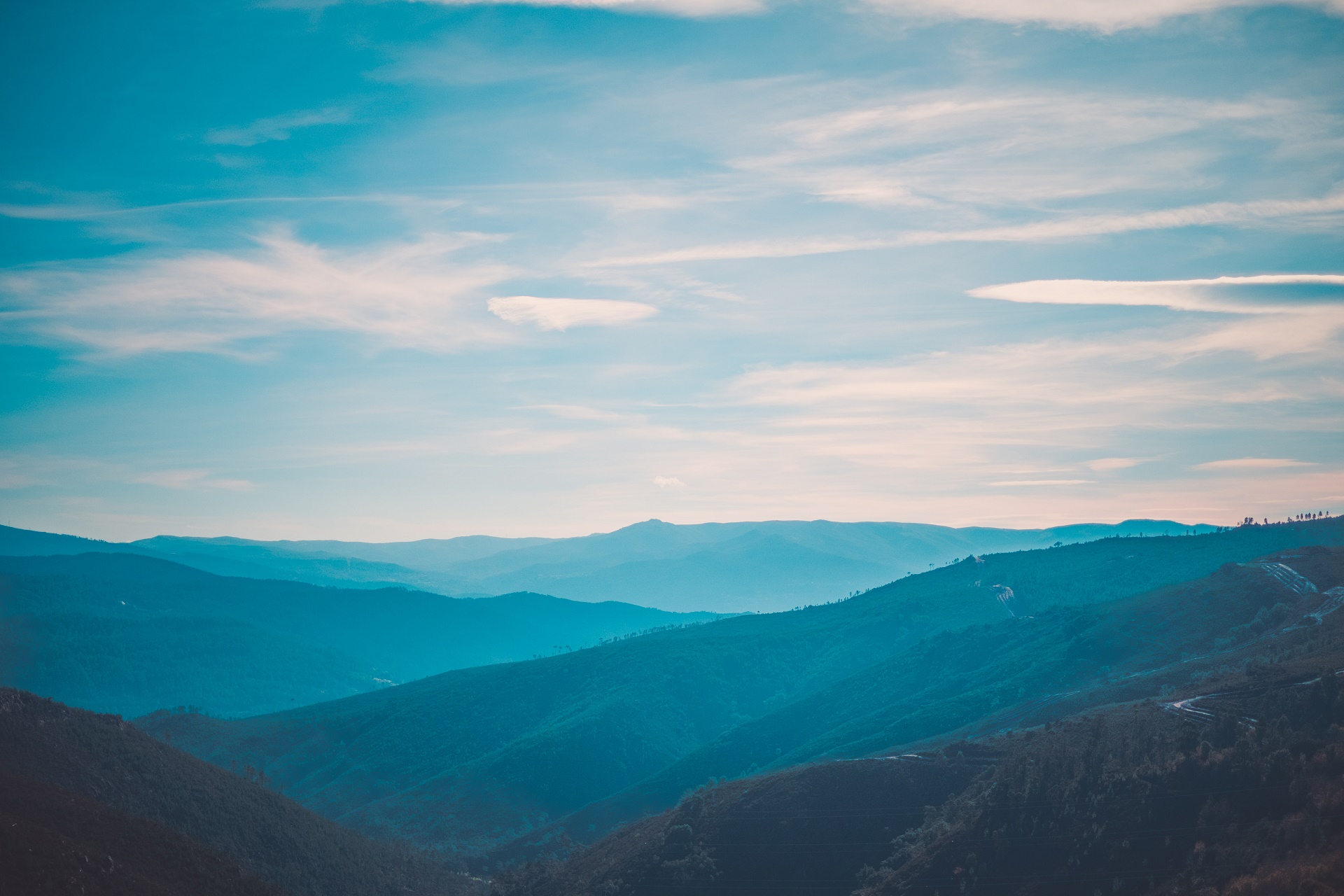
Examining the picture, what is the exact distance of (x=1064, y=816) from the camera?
245ft

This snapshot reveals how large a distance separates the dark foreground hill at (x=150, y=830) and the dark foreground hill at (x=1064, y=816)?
18411mm

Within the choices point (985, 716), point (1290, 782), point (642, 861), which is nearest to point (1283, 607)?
point (985, 716)

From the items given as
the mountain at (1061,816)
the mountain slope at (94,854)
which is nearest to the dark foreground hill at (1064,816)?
the mountain at (1061,816)

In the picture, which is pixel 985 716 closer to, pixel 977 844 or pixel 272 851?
pixel 977 844

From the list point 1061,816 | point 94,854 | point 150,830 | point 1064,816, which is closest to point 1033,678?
point 1061,816

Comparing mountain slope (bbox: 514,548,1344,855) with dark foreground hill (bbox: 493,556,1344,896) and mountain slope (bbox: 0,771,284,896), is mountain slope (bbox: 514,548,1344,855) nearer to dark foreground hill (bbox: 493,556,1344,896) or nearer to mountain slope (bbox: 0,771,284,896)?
dark foreground hill (bbox: 493,556,1344,896)

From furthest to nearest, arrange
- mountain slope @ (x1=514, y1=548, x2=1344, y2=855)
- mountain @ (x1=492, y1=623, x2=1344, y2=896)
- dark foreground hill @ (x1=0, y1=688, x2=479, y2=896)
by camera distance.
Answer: mountain slope @ (x1=514, y1=548, x2=1344, y2=855)
dark foreground hill @ (x1=0, y1=688, x2=479, y2=896)
mountain @ (x1=492, y1=623, x2=1344, y2=896)

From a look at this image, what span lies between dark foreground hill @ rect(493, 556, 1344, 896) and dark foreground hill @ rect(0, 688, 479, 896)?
60.4 feet

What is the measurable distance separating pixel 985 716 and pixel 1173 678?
1092 inches

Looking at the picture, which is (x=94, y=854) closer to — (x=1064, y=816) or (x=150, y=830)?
(x=150, y=830)

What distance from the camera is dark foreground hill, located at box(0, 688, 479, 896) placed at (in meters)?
65.4

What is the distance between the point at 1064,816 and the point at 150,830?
7027 cm

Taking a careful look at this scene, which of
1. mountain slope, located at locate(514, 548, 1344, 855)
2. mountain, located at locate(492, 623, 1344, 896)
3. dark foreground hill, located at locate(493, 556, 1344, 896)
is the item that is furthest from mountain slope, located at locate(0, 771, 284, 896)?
mountain slope, located at locate(514, 548, 1344, 855)

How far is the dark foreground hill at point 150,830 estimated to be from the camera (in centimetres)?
6538
